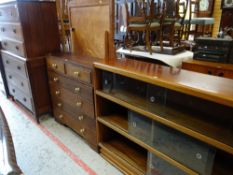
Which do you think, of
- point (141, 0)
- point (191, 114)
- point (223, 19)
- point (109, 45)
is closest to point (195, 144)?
point (191, 114)

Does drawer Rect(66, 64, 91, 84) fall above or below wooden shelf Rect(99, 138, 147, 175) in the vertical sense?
above

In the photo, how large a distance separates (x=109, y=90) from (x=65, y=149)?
82 cm

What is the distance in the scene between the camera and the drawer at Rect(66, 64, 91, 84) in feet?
5.24

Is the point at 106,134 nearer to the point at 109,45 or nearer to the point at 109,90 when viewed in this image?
the point at 109,90

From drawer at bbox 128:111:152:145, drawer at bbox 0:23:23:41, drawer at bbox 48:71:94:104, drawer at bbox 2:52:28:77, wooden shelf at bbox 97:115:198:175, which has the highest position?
drawer at bbox 0:23:23:41

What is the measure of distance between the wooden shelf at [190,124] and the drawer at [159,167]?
318mm

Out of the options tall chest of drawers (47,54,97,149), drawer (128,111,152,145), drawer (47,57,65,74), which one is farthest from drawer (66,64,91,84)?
drawer (128,111,152,145)

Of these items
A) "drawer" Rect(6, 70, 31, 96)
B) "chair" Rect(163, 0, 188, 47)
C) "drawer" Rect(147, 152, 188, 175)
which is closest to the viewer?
"drawer" Rect(147, 152, 188, 175)

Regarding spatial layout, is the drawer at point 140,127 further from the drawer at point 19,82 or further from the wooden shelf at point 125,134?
the drawer at point 19,82

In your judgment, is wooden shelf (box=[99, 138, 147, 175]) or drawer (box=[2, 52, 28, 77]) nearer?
wooden shelf (box=[99, 138, 147, 175])

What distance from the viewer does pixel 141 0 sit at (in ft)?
8.50

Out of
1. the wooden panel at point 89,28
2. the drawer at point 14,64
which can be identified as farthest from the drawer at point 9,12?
the wooden panel at point 89,28

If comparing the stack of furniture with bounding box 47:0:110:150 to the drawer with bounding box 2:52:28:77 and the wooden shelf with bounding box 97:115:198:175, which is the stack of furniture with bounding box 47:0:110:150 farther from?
the drawer with bounding box 2:52:28:77

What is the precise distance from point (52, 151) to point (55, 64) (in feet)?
2.89
